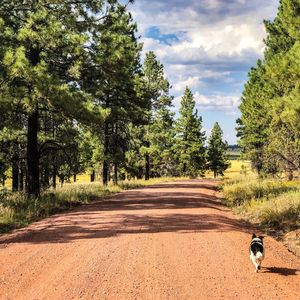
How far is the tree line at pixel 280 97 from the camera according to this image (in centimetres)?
1434

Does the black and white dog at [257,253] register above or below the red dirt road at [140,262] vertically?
above

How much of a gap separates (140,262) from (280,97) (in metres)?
11.9

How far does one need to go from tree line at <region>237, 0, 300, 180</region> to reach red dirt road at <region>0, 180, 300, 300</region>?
5.40 m

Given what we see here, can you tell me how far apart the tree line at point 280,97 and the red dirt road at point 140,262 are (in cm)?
540

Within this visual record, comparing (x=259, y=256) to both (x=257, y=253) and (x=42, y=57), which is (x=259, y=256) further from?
(x=42, y=57)

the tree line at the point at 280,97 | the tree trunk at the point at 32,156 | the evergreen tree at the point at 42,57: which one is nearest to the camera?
the tree line at the point at 280,97

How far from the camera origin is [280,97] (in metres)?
17.5

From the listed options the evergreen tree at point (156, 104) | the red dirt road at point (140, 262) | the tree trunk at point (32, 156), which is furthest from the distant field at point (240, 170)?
the red dirt road at point (140, 262)

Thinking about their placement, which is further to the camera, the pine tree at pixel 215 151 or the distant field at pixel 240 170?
the pine tree at pixel 215 151

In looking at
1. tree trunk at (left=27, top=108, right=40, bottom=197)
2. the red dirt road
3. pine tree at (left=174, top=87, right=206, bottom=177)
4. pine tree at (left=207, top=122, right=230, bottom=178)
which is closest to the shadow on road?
the red dirt road

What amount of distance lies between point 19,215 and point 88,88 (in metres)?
7.61

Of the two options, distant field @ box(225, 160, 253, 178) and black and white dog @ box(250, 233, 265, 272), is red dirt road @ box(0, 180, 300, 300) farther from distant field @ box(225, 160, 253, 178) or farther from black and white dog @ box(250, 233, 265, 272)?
distant field @ box(225, 160, 253, 178)

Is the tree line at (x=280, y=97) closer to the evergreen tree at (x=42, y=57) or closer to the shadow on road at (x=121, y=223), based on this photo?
the shadow on road at (x=121, y=223)

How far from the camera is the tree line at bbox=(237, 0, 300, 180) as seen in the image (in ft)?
47.1
